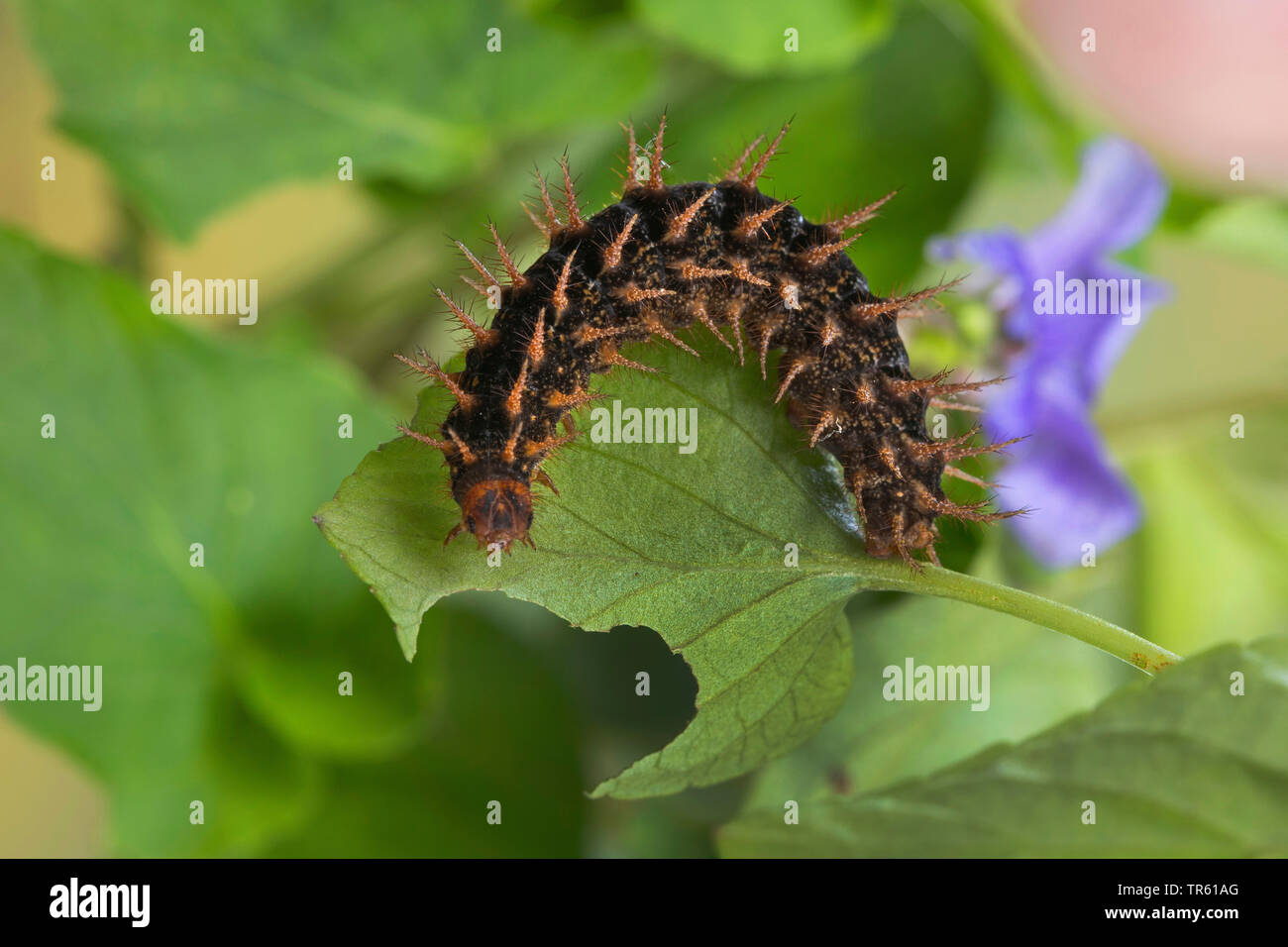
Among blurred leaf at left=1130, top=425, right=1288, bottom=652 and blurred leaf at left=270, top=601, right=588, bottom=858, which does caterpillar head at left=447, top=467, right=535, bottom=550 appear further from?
blurred leaf at left=1130, top=425, right=1288, bottom=652

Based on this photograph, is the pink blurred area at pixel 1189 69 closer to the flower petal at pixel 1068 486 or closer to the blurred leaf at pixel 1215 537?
the blurred leaf at pixel 1215 537

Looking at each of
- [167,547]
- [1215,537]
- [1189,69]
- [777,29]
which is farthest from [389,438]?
[1189,69]

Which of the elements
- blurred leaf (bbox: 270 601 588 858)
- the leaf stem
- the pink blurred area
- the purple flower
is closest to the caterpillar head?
the leaf stem

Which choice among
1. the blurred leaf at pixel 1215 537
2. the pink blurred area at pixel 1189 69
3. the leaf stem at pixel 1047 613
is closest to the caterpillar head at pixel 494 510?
the leaf stem at pixel 1047 613

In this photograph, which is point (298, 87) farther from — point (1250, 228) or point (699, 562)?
point (1250, 228)

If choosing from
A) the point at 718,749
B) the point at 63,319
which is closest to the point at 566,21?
the point at 63,319

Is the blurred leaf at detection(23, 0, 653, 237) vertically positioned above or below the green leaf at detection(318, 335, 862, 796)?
above
